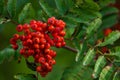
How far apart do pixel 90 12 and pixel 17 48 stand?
0.49 meters

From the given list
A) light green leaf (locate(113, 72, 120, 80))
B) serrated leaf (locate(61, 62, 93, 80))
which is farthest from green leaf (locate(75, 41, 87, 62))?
serrated leaf (locate(61, 62, 93, 80))

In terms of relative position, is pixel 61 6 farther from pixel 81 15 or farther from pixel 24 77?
pixel 24 77

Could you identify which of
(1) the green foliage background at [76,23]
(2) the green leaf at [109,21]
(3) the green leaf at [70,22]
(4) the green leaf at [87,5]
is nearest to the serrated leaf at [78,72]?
(1) the green foliage background at [76,23]

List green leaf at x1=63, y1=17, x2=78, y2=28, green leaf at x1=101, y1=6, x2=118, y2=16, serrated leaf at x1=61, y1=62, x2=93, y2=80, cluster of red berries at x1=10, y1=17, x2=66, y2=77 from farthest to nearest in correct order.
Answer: green leaf at x1=101, y1=6, x2=118, y2=16 < serrated leaf at x1=61, y1=62, x2=93, y2=80 < green leaf at x1=63, y1=17, x2=78, y2=28 < cluster of red berries at x1=10, y1=17, x2=66, y2=77

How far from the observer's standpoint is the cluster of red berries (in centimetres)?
229

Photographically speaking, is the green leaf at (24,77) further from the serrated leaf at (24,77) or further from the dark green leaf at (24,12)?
the dark green leaf at (24,12)

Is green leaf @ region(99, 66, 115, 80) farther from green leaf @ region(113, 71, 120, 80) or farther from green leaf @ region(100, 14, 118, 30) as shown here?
green leaf @ region(100, 14, 118, 30)

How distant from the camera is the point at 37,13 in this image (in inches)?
103

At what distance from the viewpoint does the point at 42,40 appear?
7.52 ft

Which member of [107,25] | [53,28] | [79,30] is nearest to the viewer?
[53,28]

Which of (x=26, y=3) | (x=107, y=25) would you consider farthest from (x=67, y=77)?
(x=107, y=25)

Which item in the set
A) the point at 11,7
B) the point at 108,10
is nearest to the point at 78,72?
the point at 11,7

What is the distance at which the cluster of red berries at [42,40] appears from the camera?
2287 mm

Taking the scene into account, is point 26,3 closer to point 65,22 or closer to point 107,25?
point 65,22
